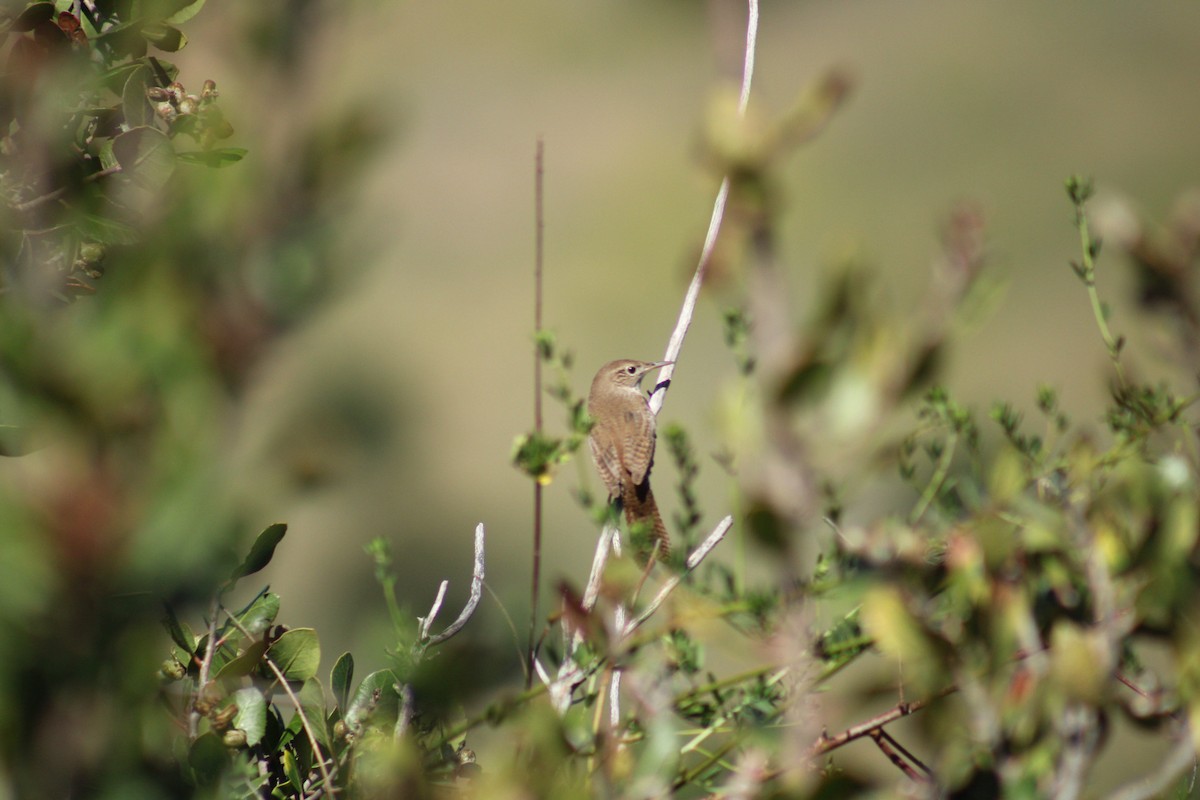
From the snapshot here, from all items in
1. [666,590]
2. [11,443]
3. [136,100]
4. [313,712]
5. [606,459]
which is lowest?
[606,459]

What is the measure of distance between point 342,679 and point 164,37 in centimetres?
69

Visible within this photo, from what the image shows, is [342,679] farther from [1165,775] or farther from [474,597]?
[1165,775]

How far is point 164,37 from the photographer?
44.8 inches

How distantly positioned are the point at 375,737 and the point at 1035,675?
471 mm

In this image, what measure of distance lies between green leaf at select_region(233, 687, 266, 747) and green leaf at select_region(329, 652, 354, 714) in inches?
3.7

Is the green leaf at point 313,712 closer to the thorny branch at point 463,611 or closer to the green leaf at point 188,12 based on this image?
the thorny branch at point 463,611

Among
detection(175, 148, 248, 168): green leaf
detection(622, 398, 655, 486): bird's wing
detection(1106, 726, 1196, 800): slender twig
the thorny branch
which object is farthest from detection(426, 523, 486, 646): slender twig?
detection(622, 398, 655, 486): bird's wing

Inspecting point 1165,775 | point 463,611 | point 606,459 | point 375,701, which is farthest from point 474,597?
point 606,459

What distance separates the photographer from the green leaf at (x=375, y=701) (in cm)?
87

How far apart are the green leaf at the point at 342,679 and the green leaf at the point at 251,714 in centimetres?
9

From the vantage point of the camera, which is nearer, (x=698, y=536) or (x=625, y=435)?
(x=698, y=536)

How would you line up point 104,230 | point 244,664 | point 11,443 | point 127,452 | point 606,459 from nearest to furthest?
point 127,452 < point 11,443 < point 104,230 < point 244,664 < point 606,459

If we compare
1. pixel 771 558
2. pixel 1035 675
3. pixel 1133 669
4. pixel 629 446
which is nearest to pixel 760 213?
pixel 771 558

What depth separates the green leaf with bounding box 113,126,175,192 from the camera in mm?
1015
